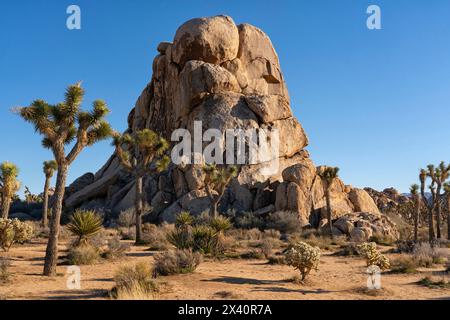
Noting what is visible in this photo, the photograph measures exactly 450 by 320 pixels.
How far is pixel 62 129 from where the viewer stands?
40.1 feet

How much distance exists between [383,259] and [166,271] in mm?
7574

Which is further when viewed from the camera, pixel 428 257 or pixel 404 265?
pixel 428 257

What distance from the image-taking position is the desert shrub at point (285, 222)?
2741cm

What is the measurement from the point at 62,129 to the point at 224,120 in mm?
24110

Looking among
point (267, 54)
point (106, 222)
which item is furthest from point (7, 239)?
point (267, 54)

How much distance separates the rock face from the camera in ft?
107

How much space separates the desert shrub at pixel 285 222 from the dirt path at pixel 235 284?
12.4 meters

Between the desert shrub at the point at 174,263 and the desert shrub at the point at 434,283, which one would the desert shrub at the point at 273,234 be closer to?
the desert shrub at the point at 174,263

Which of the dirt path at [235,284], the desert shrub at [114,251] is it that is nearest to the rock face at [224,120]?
the desert shrub at [114,251]

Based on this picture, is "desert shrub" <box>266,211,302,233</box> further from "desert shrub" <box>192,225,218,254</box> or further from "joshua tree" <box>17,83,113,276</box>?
"joshua tree" <box>17,83,113,276</box>

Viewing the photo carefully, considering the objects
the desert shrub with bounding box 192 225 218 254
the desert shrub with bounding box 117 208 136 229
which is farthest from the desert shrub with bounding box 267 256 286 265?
the desert shrub with bounding box 117 208 136 229

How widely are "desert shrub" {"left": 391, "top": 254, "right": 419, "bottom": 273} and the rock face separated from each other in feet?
47.4

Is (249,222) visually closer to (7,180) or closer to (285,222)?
(285,222)

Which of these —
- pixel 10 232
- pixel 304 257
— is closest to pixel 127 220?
pixel 10 232
